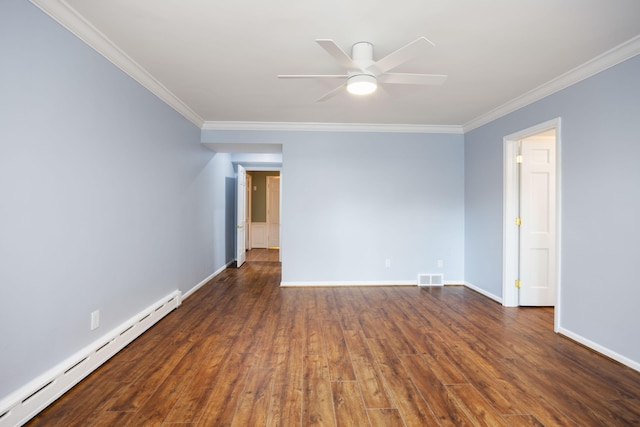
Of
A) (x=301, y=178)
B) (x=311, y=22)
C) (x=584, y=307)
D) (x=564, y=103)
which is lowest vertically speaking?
(x=584, y=307)

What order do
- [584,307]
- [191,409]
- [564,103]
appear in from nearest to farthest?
[191,409] < [584,307] < [564,103]

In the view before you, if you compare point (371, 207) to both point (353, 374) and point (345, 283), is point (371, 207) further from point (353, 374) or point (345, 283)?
point (353, 374)

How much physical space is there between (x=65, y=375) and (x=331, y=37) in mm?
2964

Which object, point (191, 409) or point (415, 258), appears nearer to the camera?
point (191, 409)

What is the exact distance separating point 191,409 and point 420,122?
4.47 m

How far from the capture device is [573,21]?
2.14 m

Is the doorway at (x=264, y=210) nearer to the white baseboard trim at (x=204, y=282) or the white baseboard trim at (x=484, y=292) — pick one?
the white baseboard trim at (x=204, y=282)

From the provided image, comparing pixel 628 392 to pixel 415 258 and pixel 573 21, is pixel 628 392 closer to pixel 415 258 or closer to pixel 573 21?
pixel 573 21

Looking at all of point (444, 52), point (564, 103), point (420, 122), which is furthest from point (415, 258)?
point (444, 52)

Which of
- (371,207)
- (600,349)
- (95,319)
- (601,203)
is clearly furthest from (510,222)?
(95,319)

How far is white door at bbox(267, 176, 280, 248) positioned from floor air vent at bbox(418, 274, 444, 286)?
5696 mm

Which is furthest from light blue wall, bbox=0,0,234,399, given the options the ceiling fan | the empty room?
the ceiling fan

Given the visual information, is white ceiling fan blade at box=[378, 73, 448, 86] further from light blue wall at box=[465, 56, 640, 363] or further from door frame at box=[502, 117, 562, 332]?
door frame at box=[502, 117, 562, 332]

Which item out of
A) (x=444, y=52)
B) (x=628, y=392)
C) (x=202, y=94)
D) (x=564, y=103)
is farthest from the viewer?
(x=202, y=94)
